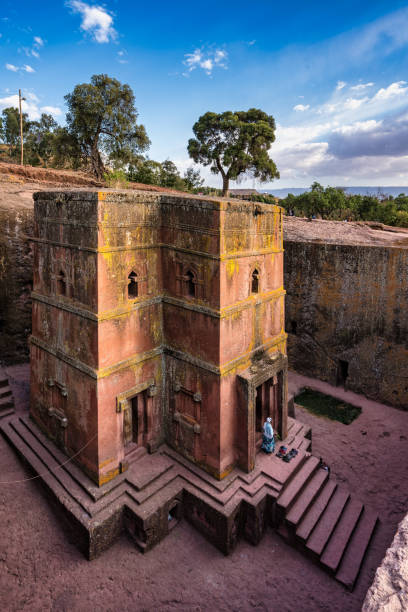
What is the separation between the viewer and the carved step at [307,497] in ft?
30.5

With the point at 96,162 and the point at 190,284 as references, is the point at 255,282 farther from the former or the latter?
the point at 96,162

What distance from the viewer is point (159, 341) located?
1057 centimetres

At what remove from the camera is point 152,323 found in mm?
10289

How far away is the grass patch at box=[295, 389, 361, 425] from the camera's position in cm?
1515

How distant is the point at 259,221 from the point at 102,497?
810 cm

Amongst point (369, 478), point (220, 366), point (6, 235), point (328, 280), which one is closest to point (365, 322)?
point (328, 280)

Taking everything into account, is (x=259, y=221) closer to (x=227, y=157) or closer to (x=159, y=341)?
(x=159, y=341)

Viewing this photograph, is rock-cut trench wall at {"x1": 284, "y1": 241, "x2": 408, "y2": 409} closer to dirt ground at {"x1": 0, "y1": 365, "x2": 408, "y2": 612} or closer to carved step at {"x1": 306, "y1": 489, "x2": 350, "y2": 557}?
dirt ground at {"x1": 0, "y1": 365, "x2": 408, "y2": 612}

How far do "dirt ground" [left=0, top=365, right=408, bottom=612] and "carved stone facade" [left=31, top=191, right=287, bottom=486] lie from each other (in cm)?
170

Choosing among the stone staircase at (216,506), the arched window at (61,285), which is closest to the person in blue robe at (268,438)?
the stone staircase at (216,506)

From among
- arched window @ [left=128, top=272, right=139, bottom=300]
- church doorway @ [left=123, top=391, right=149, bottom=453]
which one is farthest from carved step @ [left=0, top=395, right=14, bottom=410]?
arched window @ [left=128, top=272, right=139, bottom=300]

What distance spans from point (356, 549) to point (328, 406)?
7101 mm

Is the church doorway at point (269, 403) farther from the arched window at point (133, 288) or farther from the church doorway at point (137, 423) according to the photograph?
the arched window at point (133, 288)

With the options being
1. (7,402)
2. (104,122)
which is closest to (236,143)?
(104,122)
